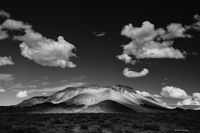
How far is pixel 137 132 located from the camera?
24.9 m

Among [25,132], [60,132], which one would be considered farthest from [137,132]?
[25,132]

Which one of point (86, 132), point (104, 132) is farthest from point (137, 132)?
point (86, 132)

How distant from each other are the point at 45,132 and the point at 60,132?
4.60ft

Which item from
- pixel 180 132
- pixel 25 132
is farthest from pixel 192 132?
pixel 25 132

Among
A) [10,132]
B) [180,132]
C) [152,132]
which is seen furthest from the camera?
[152,132]

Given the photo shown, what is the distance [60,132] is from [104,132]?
13.0ft

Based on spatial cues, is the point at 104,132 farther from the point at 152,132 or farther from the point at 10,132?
the point at 10,132

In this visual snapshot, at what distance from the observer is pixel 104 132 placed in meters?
24.7

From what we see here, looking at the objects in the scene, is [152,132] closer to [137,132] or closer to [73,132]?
[137,132]

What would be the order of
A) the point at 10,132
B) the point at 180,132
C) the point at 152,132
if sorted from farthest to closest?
the point at 152,132 < the point at 180,132 < the point at 10,132

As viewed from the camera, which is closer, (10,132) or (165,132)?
(10,132)

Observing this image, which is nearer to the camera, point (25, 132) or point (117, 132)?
point (25, 132)

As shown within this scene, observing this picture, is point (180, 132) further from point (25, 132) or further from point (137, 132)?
point (25, 132)

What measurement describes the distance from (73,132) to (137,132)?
583 cm
